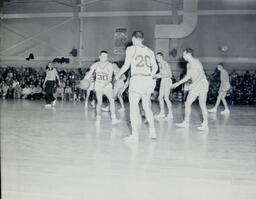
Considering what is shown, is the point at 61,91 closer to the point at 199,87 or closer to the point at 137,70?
the point at 199,87

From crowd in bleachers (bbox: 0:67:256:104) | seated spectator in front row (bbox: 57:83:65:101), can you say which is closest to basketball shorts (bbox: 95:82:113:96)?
crowd in bleachers (bbox: 0:67:256:104)

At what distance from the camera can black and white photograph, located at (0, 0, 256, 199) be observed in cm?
341

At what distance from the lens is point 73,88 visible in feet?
55.8

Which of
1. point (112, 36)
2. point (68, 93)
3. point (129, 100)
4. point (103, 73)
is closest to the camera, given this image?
point (129, 100)

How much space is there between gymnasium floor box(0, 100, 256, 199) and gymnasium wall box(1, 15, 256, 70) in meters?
11.4

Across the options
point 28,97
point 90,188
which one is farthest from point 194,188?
point 28,97

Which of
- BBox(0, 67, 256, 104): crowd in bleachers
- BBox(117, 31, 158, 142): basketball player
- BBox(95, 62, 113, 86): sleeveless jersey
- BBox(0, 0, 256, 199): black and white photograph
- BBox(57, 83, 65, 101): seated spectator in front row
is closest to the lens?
BBox(0, 0, 256, 199): black and white photograph

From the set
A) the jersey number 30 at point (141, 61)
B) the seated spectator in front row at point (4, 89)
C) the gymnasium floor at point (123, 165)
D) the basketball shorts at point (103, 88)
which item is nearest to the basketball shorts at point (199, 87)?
the gymnasium floor at point (123, 165)

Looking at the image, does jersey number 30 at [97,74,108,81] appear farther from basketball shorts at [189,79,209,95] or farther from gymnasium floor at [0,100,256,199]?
basketball shorts at [189,79,209,95]

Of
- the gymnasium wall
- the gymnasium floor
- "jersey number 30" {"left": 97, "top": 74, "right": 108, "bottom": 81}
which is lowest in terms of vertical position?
the gymnasium floor

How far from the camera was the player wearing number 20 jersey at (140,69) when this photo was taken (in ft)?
18.2

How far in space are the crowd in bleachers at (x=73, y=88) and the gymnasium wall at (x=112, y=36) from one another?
3.72 ft

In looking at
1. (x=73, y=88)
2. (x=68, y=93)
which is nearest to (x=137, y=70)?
(x=68, y=93)

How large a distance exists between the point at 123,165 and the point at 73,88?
13334 mm
